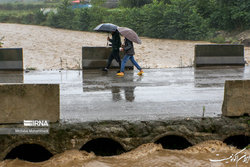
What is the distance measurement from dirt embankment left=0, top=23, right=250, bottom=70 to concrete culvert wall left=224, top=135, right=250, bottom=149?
18.3 meters

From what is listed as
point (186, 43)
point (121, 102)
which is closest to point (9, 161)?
point (121, 102)

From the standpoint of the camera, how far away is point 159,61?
29656 millimetres

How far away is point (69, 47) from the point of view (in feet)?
125

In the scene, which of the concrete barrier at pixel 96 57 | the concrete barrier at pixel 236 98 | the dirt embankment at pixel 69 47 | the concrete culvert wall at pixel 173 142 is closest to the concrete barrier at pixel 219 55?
the concrete barrier at pixel 96 57

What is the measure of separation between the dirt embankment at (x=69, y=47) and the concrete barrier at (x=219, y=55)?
8708 mm

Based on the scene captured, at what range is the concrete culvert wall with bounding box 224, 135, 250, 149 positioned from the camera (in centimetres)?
809

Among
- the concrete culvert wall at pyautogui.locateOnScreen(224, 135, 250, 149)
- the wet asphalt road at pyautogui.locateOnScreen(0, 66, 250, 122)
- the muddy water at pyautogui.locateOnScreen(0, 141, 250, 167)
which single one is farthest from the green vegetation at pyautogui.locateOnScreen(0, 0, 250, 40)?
the muddy water at pyautogui.locateOnScreen(0, 141, 250, 167)

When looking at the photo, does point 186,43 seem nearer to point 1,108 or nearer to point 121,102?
point 121,102

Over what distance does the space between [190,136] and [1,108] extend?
12.8 feet

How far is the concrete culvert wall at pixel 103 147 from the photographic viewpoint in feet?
25.3

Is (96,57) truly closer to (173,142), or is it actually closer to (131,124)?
(173,142)

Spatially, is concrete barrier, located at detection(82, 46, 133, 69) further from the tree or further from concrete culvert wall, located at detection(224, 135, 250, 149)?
the tree

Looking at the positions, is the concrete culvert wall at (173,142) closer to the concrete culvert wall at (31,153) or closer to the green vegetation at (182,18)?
the concrete culvert wall at (31,153)

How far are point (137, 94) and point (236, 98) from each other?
3.11 metres
